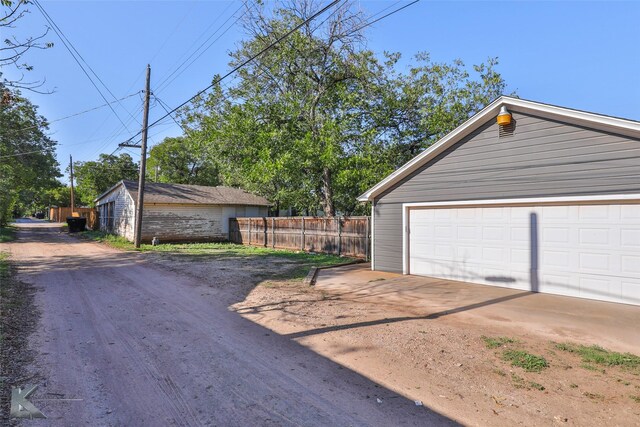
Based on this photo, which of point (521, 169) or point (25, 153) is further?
point (25, 153)

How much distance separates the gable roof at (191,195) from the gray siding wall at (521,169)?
46.6 feet

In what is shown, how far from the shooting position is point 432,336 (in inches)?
193

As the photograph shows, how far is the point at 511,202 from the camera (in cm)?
816

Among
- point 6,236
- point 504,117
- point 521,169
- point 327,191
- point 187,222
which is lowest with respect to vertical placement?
point 6,236

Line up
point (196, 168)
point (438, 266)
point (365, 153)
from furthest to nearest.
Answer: point (196, 168) → point (365, 153) → point (438, 266)

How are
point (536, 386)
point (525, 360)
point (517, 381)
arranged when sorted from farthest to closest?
1. point (525, 360)
2. point (517, 381)
3. point (536, 386)

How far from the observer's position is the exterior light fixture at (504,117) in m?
8.18

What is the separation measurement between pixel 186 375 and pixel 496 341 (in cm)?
383

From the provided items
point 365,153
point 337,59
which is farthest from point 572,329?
point 337,59

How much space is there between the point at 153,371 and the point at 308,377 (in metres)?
1.60

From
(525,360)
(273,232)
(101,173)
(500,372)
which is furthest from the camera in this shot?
(101,173)

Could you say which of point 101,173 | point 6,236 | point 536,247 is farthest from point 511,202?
point 101,173

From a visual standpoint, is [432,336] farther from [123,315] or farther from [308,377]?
[123,315]

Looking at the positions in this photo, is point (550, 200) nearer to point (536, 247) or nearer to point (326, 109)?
point (536, 247)
